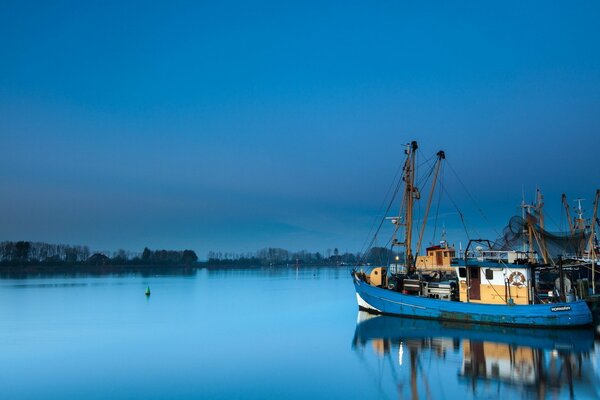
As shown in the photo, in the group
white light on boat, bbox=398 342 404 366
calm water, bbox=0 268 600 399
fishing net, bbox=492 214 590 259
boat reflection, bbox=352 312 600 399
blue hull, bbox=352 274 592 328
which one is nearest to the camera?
boat reflection, bbox=352 312 600 399

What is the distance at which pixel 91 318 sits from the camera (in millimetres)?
42062

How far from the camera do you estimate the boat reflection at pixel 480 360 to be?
1828 centimetres

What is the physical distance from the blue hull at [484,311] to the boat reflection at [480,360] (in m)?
0.48

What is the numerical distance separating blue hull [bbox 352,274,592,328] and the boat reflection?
476 mm

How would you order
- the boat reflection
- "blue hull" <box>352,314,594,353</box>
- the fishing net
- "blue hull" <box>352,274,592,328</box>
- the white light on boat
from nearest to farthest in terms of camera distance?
the boat reflection → the white light on boat → "blue hull" <box>352,314,594,353</box> → "blue hull" <box>352,274,592,328</box> → the fishing net

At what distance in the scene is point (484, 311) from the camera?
30969mm

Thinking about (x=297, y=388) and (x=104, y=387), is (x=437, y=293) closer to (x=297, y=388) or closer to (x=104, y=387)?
(x=297, y=388)

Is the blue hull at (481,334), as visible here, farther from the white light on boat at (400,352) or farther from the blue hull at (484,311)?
the white light on boat at (400,352)

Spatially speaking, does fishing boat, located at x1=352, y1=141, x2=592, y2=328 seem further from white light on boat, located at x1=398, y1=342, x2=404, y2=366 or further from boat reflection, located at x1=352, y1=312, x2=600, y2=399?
white light on boat, located at x1=398, y1=342, x2=404, y2=366

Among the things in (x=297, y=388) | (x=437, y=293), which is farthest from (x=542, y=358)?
(x=437, y=293)

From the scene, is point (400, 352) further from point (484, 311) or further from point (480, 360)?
point (484, 311)

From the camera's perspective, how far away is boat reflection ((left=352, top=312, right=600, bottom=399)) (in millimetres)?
18281

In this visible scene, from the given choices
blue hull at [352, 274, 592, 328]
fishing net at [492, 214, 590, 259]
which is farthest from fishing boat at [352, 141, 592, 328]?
fishing net at [492, 214, 590, 259]

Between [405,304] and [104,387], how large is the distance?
20977mm
